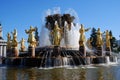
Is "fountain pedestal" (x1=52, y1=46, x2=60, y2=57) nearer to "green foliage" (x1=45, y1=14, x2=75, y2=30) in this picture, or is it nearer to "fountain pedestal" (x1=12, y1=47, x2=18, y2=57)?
"fountain pedestal" (x1=12, y1=47, x2=18, y2=57)

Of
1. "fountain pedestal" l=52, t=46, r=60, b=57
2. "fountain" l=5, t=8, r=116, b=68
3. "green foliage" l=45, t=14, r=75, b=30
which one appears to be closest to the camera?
"fountain" l=5, t=8, r=116, b=68

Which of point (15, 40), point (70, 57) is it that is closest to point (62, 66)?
point (70, 57)

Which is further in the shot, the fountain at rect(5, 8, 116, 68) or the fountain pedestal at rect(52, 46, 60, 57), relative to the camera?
the fountain pedestal at rect(52, 46, 60, 57)

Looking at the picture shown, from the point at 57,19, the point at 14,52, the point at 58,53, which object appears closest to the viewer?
the point at 58,53

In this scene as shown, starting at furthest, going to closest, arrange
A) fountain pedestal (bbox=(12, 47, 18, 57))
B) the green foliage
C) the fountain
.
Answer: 1. the green foliage
2. fountain pedestal (bbox=(12, 47, 18, 57))
3. the fountain

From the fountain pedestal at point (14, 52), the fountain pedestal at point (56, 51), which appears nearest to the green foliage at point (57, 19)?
the fountain pedestal at point (14, 52)

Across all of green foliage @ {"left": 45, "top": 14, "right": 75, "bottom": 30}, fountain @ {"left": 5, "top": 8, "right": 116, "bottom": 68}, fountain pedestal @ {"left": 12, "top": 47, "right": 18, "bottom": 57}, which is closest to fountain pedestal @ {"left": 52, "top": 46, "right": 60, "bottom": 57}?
fountain @ {"left": 5, "top": 8, "right": 116, "bottom": 68}

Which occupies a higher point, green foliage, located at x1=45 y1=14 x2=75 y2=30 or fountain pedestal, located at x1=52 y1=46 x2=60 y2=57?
green foliage, located at x1=45 y1=14 x2=75 y2=30

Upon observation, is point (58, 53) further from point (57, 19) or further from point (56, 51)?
point (57, 19)

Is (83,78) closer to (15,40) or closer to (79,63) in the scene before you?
(79,63)

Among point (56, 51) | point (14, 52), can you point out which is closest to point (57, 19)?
point (14, 52)

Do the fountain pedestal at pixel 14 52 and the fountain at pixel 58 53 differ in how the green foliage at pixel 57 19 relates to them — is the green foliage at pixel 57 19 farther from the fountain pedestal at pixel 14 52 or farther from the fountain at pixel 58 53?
the fountain pedestal at pixel 14 52

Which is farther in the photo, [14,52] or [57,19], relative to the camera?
[57,19]

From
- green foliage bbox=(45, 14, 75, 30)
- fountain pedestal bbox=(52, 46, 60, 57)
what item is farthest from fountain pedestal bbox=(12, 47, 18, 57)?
green foliage bbox=(45, 14, 75, 30)
